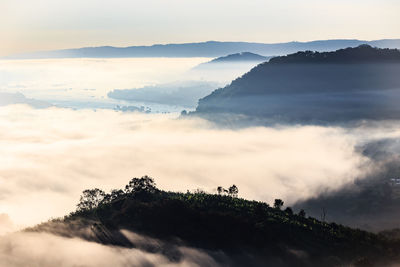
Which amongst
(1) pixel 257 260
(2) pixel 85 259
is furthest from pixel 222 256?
(2) pixel 85 259

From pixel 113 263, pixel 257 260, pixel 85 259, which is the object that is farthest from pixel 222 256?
pixel 85 259

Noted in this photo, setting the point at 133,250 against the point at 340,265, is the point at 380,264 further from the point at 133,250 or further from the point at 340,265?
the point at 133,250

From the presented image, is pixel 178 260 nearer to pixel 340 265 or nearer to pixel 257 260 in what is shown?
pixel 257 260

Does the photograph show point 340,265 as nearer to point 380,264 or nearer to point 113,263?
point 380,264

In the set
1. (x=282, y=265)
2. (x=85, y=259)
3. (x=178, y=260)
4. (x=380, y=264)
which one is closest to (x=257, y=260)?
(x=282, y=265)

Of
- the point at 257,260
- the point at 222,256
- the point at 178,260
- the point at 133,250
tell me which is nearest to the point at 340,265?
the point at 257,260

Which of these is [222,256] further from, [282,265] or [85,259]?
[85,259]
